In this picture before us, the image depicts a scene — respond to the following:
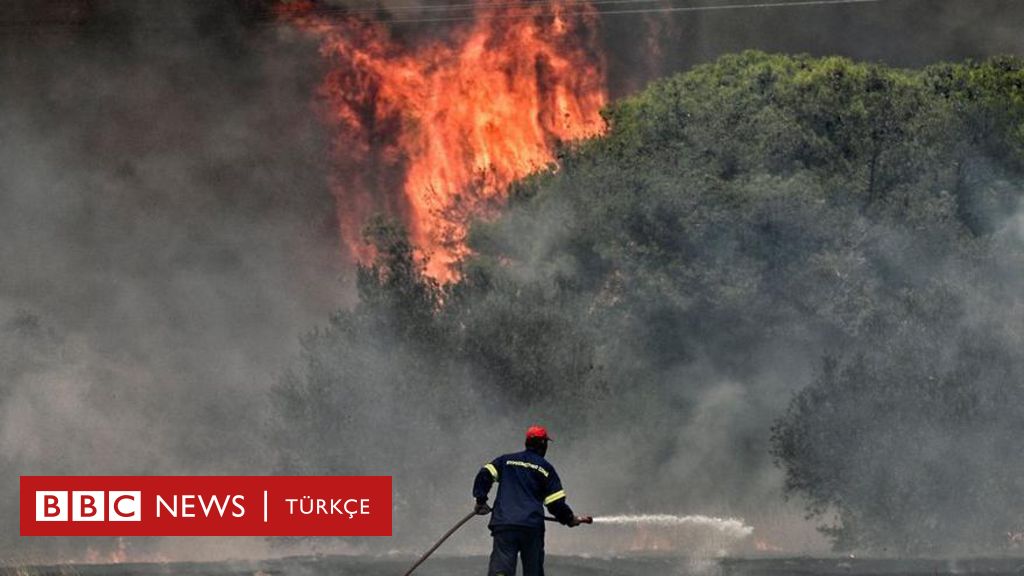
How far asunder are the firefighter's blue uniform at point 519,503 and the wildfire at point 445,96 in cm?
5408

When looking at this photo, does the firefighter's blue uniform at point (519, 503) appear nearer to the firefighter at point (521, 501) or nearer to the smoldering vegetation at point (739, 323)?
the firefighter at point (521, 501)

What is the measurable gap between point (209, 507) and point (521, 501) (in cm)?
3004

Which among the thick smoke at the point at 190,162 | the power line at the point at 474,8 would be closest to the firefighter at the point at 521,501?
the thick smoke at the point at 190,162

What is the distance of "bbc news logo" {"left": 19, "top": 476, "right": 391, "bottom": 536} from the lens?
54.5 meters

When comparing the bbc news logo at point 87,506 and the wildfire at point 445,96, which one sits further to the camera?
the wildfire at point 445,96

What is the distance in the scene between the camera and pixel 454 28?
3383 inches

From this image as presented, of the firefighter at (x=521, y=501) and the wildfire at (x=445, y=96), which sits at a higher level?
the wildfire at (x=445, y=96)

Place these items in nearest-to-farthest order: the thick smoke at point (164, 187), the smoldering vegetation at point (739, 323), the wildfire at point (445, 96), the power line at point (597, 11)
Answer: the smoldering vegetation at point (739, 323) < the thick smoke at point (164, 187) < the wildfire at point (445, 96) < the power line at point (597, 11)

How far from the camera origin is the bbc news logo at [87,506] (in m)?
58.2

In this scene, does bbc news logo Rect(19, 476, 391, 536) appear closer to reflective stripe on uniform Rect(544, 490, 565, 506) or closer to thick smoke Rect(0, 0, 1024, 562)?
thick smoke Rect(0, 0, 1024, 562)

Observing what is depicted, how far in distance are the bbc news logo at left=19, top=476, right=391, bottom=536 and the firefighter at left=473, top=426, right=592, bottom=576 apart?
26272mm

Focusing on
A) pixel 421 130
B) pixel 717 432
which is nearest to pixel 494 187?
pixel 421 130

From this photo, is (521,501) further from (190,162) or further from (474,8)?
(190,162)

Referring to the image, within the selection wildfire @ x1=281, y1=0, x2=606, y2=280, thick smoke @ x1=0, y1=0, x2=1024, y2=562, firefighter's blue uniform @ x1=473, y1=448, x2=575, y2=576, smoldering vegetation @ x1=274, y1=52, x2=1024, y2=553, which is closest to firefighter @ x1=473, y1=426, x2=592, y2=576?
firefighter's blue uniform @ x1=473, y1=448, x2=575, y2=576
